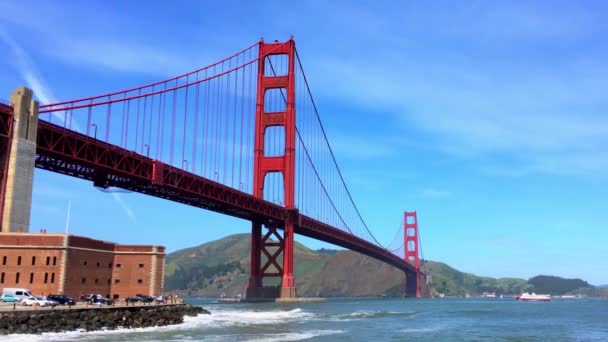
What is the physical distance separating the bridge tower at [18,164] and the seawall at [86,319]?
25.3 feet

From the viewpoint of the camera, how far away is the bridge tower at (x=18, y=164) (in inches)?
1534

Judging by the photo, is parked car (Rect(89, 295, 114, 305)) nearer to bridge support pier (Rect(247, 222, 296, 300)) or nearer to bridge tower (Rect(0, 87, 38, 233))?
bridge tower (Rect(0, 87, 38, 233))

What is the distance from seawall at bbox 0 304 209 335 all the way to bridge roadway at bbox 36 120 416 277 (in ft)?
42.5

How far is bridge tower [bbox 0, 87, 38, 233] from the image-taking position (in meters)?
39.0

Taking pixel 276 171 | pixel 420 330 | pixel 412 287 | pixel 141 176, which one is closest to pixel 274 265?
pixel 276 171

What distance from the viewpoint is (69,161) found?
1902 inches

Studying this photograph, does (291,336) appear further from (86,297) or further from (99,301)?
(86,297)

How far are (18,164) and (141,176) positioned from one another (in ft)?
55.9

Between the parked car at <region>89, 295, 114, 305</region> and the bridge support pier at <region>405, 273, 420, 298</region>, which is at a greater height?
the bridge support pier at <region>405, 273, 420, 298</region>

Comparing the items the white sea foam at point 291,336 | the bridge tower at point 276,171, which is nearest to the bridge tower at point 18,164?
the white sea foam at point 291,336

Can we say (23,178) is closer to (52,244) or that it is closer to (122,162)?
(52,244)

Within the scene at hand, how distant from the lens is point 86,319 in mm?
35812

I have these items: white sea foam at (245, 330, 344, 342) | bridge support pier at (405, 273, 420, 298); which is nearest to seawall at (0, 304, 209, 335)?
white sea foam at (245, 330, 344, 342)

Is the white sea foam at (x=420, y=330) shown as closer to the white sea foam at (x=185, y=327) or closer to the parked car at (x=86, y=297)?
the white sea foam at (x=185, y=327)
